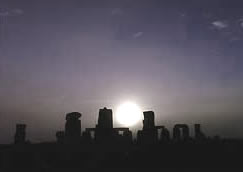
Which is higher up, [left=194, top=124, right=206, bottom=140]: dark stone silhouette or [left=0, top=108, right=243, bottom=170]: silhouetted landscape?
[left=194, top=124, right=206, bottom=140]: dark stone silhouette

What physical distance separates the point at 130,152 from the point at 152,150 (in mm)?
1744

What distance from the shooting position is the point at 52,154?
18.3m

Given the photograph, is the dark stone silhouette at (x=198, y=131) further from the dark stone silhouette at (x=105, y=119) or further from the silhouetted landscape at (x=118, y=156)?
the dark stone silhouette at (x=105, y=119)

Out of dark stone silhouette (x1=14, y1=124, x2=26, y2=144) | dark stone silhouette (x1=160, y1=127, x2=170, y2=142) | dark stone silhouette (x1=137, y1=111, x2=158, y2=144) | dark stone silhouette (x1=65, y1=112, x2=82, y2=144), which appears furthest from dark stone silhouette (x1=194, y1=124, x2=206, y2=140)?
dark stone silhouette (x1=14, y1=124, x2=26, y2=144)

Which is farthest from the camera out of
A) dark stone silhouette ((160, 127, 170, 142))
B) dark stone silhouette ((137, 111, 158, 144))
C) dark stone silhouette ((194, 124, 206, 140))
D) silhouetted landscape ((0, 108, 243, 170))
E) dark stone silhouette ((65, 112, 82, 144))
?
dark stone silhouette ((194, 124, 206, 140))

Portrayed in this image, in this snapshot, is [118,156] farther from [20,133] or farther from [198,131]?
[198,131]

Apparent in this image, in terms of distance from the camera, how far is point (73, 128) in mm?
22703

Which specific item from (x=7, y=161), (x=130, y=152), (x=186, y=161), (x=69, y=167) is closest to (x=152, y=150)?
(x=130, y=152)

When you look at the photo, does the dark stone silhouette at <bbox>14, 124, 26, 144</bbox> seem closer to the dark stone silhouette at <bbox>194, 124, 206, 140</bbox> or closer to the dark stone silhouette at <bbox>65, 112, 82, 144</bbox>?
the dark stone silhouette at <bbox>65, 112, 82, 144</bbox>

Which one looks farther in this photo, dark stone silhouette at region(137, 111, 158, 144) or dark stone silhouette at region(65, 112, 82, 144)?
dark stone silhouette at region(137, 111, 158, 144)

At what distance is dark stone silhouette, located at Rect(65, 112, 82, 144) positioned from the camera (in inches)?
880

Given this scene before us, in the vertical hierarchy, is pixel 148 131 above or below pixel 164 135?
above

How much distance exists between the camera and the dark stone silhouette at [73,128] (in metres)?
22.3

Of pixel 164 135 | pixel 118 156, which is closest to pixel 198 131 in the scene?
pixel 164 135
